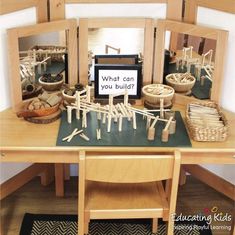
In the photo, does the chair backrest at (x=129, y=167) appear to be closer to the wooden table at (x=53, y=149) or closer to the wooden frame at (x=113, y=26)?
the wooden table at (x=53, y=149)

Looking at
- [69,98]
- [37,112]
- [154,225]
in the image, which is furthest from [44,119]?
[154,225]

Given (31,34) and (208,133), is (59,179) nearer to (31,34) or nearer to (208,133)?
(31,34)

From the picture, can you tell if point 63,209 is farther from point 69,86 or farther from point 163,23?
point 163,23

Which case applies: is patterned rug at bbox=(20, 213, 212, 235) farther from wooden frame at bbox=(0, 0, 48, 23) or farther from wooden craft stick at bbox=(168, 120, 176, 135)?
wooden frame at bbox=(0, 0, 48, 23)

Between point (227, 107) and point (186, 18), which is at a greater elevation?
point (186, 18)

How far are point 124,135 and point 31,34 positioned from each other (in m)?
0.59

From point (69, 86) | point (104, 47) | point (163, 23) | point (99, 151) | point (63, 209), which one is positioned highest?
point (163, 23)

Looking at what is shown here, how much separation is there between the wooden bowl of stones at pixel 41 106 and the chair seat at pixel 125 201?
356 millimetres

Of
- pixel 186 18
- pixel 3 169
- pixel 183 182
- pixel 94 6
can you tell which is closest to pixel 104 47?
pixel 94 6

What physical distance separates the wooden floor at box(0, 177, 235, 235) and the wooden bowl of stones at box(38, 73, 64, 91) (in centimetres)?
64

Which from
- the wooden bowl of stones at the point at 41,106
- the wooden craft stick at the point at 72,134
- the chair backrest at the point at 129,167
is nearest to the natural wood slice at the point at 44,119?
the wooden bowl of stones at the point at 41,106

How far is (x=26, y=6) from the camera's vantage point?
1780 mm

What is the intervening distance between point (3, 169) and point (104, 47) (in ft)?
2.49

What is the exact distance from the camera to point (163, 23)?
1.85 meters
